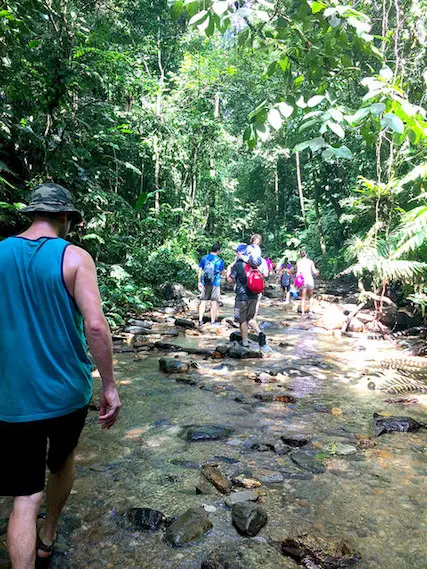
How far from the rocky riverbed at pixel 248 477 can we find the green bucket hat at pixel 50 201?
2.03 metres

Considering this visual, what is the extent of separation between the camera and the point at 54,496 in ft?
7.72

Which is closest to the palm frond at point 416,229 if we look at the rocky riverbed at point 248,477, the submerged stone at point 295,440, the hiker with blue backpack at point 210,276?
the rocky riverbed at point 248,477

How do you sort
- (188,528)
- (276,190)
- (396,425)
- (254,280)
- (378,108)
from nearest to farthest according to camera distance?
(378,108) → (188,528) → (396,425) → (254,280) → (276,190)

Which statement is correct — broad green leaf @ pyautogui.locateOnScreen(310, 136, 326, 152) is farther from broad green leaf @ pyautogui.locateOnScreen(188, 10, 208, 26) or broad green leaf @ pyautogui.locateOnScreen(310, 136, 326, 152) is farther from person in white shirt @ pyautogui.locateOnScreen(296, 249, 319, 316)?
person in white shirt @ pyautogui.locateOnScreen(296, 249, 319, 316)

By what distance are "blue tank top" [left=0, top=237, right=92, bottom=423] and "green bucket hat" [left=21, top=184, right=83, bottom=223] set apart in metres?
0.20

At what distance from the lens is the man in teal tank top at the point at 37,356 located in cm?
206

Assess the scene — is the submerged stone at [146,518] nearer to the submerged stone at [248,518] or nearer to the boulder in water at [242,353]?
the submerged stone at [248,518]

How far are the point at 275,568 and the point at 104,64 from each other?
10.9m

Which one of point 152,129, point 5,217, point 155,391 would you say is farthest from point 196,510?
point 152,129

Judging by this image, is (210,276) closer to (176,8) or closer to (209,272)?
(209,272)

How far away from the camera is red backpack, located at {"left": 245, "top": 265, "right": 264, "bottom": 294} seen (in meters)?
7.75

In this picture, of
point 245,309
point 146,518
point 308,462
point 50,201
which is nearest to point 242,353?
point 245,309

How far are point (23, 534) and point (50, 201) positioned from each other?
1.73 metres

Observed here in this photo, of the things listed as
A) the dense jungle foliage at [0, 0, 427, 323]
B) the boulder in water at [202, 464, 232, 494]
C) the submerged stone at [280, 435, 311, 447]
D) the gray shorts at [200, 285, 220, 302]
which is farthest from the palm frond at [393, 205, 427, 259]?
the boulder in water at [202, 464, 232, 494]
